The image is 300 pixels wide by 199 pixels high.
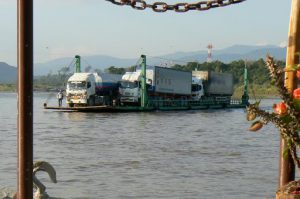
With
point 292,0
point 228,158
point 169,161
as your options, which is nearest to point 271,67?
point 292,0

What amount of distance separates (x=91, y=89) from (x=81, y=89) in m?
0.84

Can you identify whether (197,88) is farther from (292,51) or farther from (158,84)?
(292,51)

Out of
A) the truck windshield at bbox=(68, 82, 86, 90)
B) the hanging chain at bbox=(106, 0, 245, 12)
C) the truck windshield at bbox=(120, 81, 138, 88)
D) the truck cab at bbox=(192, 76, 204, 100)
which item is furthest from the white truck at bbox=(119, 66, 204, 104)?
the hanging chain at bbox=(106, 0, 245, 12)

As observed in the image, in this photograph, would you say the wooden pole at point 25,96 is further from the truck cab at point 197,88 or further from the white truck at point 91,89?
the truck cab at point 197,88

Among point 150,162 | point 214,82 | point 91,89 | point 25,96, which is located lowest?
point 150,162

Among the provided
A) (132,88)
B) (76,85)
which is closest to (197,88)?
(132,88)

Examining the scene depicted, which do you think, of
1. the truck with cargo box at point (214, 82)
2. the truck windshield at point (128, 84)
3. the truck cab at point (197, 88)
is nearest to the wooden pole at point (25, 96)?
the truck windshield at point (128, 84)

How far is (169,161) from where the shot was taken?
2059 cm

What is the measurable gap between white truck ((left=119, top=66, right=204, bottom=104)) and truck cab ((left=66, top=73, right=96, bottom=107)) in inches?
156

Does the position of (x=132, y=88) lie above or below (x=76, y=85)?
below

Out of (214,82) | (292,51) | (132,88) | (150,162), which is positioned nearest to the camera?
(292,51)

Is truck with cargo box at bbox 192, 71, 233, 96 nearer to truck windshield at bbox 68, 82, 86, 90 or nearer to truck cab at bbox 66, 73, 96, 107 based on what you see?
truck cab at bbox 66, 73, 96, 107

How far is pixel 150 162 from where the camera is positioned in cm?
2027

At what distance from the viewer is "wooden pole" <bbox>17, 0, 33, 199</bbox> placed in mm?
2885
